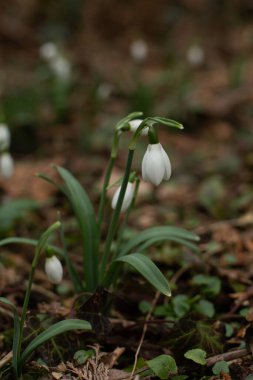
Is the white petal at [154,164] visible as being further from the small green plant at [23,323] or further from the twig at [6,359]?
the twig at [6,359]

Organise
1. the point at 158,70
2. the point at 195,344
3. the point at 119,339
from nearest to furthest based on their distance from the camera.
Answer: the point at 195,344
the point at 119,339
the point at 158,70

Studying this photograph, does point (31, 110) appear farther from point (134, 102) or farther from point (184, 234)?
point (184, 234)

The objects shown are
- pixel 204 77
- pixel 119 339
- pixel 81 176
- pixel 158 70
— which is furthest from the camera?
pixel 158 70

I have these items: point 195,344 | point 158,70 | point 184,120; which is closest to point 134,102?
point 184,120

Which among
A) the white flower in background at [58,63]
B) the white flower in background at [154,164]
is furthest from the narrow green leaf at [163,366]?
the white flower in background at [58,63]

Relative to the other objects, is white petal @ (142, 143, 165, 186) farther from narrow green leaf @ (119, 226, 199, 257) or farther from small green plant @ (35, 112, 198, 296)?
narrow green leaf @ (119, 226, 199, 257)

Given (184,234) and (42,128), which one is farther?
(42,128)

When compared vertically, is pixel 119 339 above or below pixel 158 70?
below

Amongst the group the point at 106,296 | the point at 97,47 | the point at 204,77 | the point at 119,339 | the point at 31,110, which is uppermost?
the point at 97,47
